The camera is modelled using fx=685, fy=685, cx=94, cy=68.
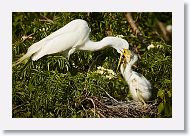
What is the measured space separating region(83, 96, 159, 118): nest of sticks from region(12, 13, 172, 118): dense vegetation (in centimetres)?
1

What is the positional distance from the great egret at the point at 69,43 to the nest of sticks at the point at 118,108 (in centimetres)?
17

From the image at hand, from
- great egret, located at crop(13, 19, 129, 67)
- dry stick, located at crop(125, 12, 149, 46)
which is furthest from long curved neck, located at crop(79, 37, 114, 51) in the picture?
dry stick, located at crop(125, 12, 149, 46)

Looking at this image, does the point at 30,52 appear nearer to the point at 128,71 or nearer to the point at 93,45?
the point at 93,45

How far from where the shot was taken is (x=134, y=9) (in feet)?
7.63

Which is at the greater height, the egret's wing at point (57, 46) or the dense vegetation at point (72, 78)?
the egret's wing at point (57, 46)

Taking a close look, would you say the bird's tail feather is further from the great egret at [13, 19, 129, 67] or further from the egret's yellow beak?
the egret's yellow beak

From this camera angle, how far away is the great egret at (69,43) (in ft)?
7.47

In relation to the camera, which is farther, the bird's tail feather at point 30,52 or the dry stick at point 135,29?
the dry stick at point 135,29

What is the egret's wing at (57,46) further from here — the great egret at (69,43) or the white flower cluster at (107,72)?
the white flower cluster at (107,72)

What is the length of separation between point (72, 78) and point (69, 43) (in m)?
0.12

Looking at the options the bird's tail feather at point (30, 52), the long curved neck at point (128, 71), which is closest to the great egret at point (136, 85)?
the long curved neck at point (128, 71)

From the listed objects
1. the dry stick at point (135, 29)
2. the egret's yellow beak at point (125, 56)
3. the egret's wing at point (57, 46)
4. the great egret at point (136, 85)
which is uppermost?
the dry stick at point (135, 29)

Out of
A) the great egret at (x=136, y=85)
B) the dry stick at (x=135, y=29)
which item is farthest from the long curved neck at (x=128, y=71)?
the dry stick at (x=135, y=29)

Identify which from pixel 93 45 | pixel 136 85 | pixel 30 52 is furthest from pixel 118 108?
pixel 30 52
